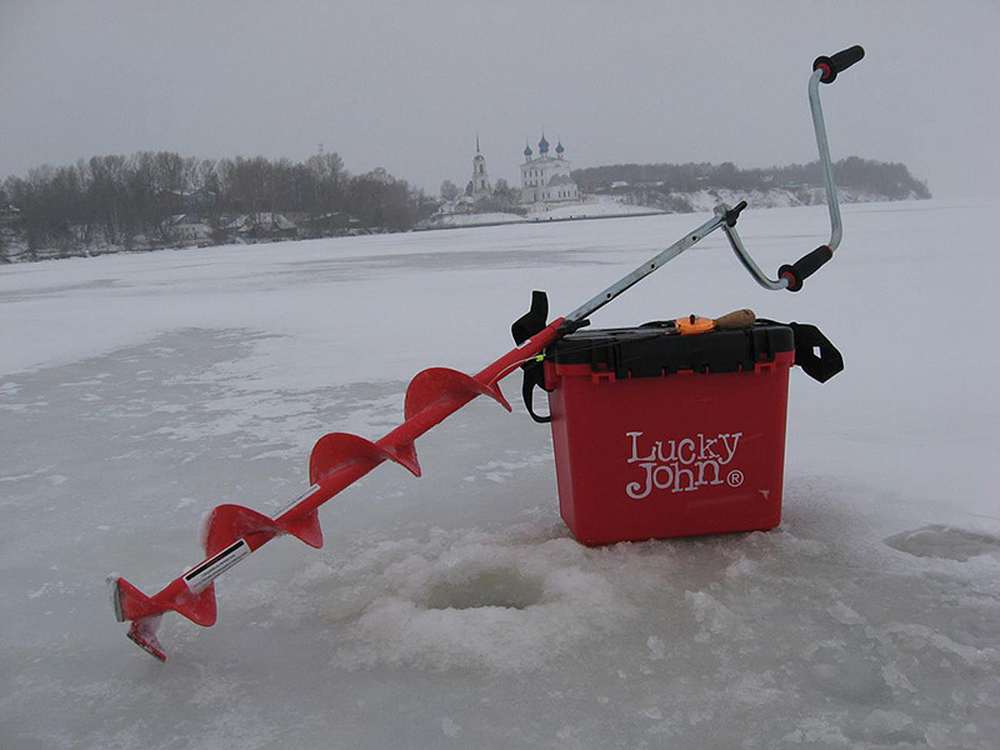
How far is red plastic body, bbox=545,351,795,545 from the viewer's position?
6.91ft

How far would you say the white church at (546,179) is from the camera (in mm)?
101688

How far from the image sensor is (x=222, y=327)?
7.73 meters

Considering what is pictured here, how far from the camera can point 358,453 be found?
199cm

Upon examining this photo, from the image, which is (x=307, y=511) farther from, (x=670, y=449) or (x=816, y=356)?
(x=816, y=356)

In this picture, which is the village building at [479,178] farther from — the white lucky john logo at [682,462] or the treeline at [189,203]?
the white lucky john logo at [682,462]

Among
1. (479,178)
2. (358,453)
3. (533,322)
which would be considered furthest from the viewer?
(479,178)

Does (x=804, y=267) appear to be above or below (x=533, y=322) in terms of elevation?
above

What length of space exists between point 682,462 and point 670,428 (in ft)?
0.34

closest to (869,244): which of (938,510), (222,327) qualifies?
(222,327)

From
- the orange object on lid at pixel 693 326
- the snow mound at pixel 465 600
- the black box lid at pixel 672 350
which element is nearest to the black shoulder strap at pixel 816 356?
the black box lid at pixel 672 350

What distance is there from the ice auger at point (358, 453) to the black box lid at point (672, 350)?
80mm

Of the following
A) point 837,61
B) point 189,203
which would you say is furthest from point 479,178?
point 837,61

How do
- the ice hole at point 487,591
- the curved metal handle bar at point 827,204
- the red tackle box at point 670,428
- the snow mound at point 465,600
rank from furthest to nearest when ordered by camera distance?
the curved metal handle bar at point 827,204 < the red tackle box at point 670,428 < the ice hole at point 487,591 < the snow mound at point 465,600

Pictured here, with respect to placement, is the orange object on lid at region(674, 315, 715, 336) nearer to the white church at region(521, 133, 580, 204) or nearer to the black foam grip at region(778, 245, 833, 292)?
the black foam grip at region(778, 245, 833, 292)
